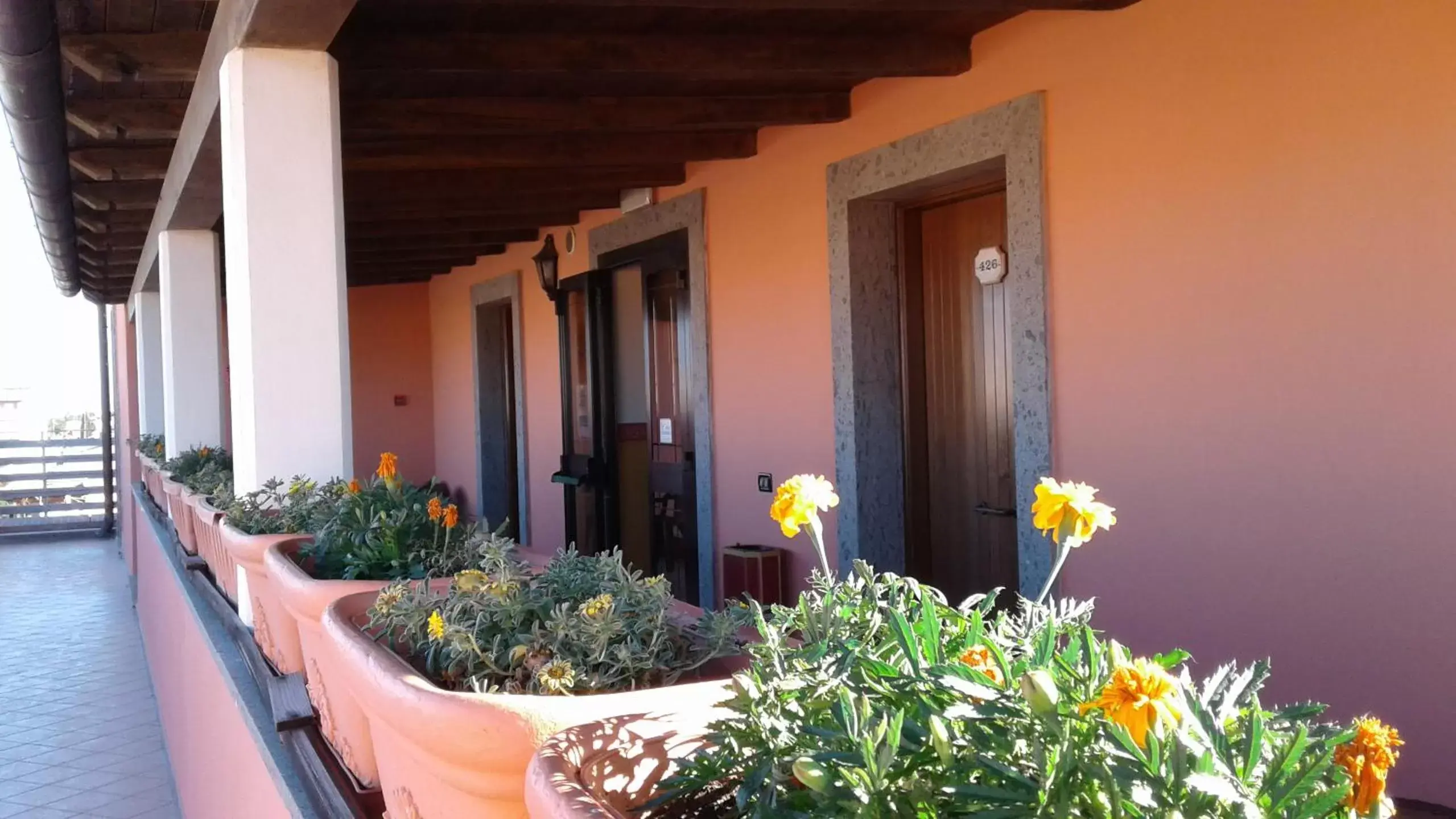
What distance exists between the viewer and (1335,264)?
2848 millimetres

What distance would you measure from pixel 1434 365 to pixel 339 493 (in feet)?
8.72

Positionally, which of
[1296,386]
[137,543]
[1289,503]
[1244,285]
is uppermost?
[1244,285]

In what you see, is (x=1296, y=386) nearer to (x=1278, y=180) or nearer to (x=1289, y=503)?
(x=1289, y=503)

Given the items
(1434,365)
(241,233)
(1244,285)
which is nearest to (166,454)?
(241,233)

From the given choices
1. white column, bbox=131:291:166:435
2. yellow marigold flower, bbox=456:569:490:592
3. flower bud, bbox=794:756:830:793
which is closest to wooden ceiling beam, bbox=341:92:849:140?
yellow marigold flower, bbox=456:569:490:592

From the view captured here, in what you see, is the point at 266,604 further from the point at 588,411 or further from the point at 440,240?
the point at 440,240

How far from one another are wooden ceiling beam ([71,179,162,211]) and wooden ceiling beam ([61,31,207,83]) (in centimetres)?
212

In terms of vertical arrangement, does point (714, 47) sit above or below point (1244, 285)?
above

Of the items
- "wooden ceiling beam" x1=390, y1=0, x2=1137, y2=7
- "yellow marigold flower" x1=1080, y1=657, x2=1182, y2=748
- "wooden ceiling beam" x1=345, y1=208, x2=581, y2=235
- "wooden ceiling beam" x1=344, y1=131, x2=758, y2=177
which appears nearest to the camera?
"yellow marigold flower" x1=1080, y1=657, x2=1182, y2=748

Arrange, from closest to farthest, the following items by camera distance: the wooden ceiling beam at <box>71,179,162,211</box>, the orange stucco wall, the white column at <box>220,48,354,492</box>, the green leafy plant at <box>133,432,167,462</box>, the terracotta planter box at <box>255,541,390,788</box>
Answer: the terracotta planter box at <box>255,541,390,788</box>, the orange stucco wall, the white column at <box>220,48,354,492</box>, the wooden ceiling beam at <box>71,179,162,211</box>, the green leafy plant at <box>133,432,167,462</box>

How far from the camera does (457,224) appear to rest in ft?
23.9

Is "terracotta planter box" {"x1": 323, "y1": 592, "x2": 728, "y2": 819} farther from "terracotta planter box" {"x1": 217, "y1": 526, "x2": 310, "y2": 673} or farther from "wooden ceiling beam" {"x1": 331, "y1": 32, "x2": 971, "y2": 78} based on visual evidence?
"wooden ceiling beam" {"x1": 331, "y1": 32, "x2": 971, "y2": 78}

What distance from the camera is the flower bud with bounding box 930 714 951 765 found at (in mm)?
704

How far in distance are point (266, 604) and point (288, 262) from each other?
1.11m
